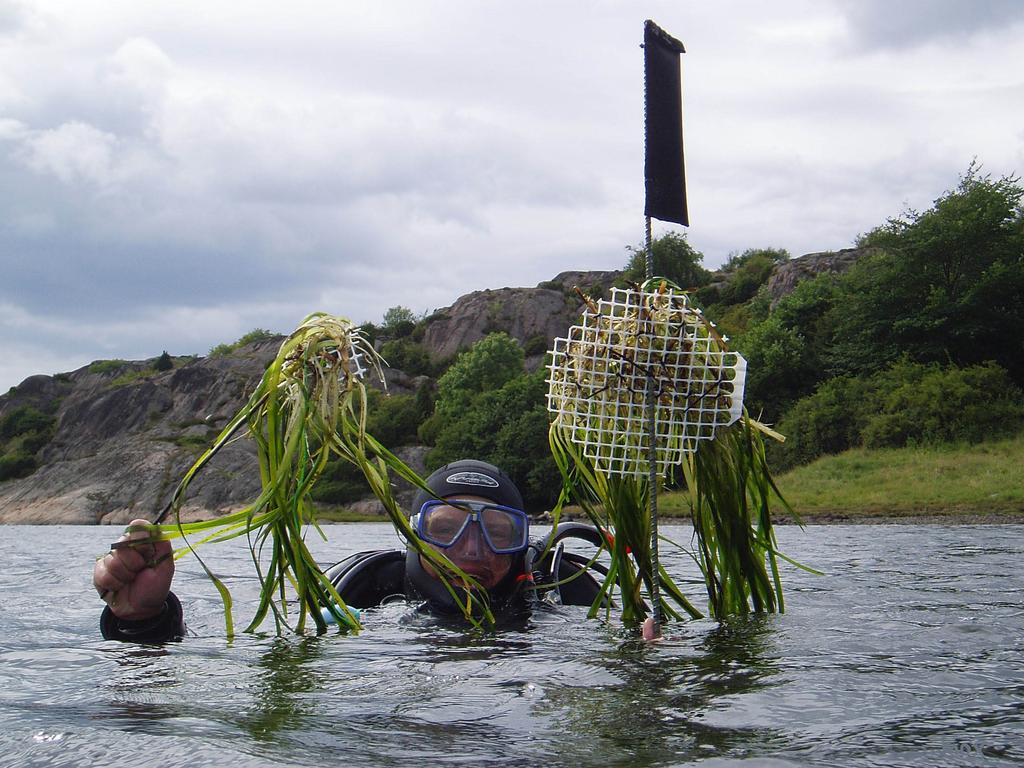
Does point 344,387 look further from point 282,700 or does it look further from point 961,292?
point 961,292

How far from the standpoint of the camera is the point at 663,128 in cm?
421

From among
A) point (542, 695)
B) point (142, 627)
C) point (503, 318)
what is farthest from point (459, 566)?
point (503, 318)

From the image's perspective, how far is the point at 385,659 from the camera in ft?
12.8

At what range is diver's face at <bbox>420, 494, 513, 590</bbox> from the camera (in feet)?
16.3

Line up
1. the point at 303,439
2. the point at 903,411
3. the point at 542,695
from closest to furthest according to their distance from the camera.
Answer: the point at 542,695 → the point at 303,439 → the point at 903,411

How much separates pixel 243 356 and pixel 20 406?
25287 mm

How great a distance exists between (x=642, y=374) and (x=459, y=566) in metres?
1.68

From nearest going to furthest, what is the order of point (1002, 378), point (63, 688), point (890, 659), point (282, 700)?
point (282, 700) < point (63, 688) < point (890, 659) < point (1002, 378)

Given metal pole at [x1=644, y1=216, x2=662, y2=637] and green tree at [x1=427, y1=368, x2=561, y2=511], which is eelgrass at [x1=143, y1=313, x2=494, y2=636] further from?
green tree at [x1=427, y1=368, x2=561, y2=511]

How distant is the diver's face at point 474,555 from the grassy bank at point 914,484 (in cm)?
1938

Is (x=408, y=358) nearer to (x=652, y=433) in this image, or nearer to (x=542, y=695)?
(x=652, y=433)

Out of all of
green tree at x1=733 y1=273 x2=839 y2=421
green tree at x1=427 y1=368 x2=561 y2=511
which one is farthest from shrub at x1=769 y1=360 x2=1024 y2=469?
green tree at x1=427 y1=368 x2=561 y2=511

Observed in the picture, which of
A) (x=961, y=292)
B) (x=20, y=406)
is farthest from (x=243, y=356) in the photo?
(x=961, y=292)

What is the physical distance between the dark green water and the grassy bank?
65.6 feet
